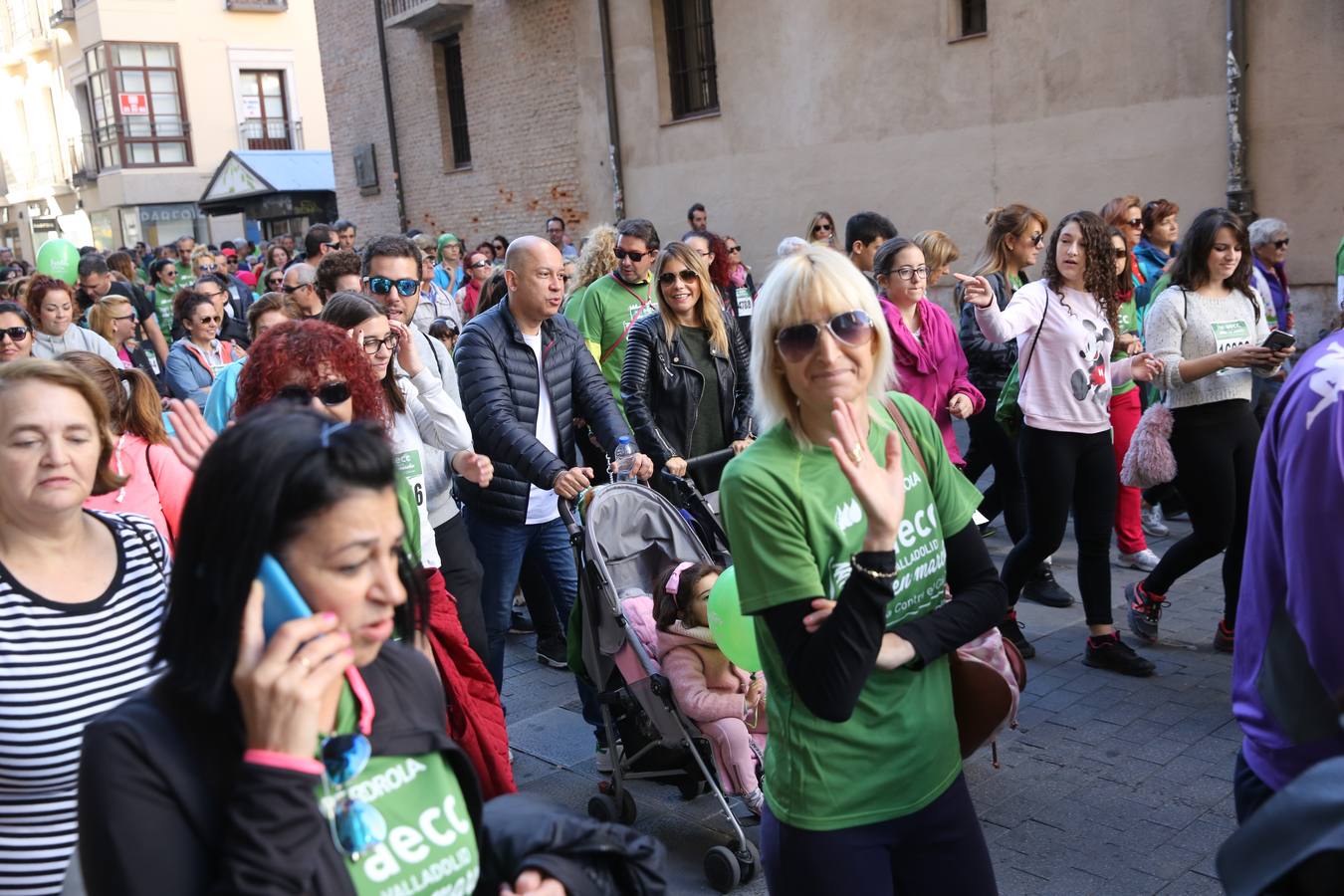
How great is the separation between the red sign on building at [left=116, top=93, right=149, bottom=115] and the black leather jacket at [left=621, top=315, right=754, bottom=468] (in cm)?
3796

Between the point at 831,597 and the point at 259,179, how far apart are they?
1028 inches

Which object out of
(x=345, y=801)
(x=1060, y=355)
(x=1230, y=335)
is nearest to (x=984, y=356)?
(x=1060, y=355)

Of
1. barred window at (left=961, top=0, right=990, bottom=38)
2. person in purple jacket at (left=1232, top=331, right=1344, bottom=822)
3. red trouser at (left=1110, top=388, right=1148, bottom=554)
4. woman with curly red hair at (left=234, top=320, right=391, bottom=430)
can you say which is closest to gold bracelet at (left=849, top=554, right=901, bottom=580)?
person in purple jacket at (left=1232, top=331, right=1344, bottom=822)

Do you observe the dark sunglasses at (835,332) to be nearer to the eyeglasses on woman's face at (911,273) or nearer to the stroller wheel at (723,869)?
the stroller wheel at (723,869)

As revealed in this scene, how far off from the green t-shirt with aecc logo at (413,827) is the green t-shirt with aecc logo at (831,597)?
773 millimetres

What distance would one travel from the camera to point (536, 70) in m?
20.0

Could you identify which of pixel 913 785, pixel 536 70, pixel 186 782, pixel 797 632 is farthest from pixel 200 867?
pixel 536 70

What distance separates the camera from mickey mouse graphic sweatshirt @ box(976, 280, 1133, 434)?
5.53 meters

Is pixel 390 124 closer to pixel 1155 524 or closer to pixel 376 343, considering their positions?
pixel 1155 524

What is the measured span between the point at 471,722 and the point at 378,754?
5.29ft

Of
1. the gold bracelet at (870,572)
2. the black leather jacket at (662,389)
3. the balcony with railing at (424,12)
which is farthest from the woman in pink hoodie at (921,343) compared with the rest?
the balcony with railing at (424,12)

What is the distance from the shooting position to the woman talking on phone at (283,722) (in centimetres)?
152

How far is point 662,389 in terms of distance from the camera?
6039 mm

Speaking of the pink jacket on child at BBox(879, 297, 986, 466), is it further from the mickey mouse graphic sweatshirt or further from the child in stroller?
the child in stroller
